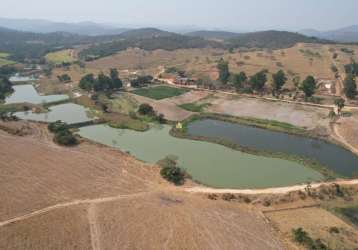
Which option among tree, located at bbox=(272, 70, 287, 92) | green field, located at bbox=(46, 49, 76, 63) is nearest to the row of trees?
tree, located at bbox=(272, 70, 287, 92)

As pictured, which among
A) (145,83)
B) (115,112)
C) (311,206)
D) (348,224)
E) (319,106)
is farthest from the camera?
(145,83)

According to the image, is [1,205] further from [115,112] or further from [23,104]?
[23,104]

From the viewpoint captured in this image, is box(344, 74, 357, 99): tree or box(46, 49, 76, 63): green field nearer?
box(344, 74, 357, 99): tree

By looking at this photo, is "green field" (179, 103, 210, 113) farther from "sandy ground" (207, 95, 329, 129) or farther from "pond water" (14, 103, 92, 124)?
"pond water" (14, 103, 92, 124)

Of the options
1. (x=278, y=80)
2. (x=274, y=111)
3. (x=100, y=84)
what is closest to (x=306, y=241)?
(x=274, y=111)

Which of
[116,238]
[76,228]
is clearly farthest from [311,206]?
[76,228]

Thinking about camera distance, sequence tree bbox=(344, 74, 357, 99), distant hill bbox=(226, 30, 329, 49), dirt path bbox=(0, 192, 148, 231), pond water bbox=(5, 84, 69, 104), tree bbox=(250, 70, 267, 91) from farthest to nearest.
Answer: distant hill bbox=(226, 30, 329, 49) → tree bbox=(250, 70, 267, 91) → pond water bbox=(5, 84, 69, 104) → tree bbox=(344, 74, 357, 99) → dirt path bbox=(0, 192, 148, 231)
